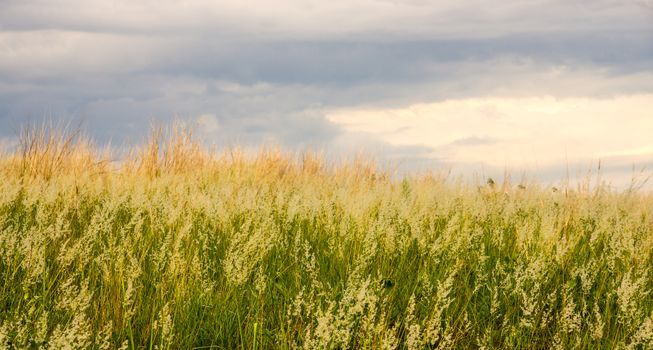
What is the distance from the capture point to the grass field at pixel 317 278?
285 centimetres

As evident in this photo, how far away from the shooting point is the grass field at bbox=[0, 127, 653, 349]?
112 inches

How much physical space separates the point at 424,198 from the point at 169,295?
3568 millimetres

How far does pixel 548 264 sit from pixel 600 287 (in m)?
0.34

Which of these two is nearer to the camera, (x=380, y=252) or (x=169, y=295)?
(x=169, y=295)

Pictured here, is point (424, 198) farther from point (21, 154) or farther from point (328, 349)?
point (21, 154)

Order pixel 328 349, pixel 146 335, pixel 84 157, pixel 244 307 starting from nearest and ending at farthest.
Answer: pixel 328 349
pixel 146 335
pixel 244 307
pixel 84 157

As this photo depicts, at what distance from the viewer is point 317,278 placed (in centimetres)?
369

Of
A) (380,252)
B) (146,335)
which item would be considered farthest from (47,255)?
(380,252)

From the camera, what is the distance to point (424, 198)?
6402mm

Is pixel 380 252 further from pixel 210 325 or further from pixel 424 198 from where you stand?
pixel 424 198

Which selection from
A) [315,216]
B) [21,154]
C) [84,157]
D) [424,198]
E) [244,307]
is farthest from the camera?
[84,157]

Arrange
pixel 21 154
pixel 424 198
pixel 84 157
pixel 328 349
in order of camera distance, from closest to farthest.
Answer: pixel 328 349
pixel 424 198
pixel 21 154
pixel 84 157

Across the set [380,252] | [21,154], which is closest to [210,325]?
Answer: [380,252]

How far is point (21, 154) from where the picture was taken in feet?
28.7
